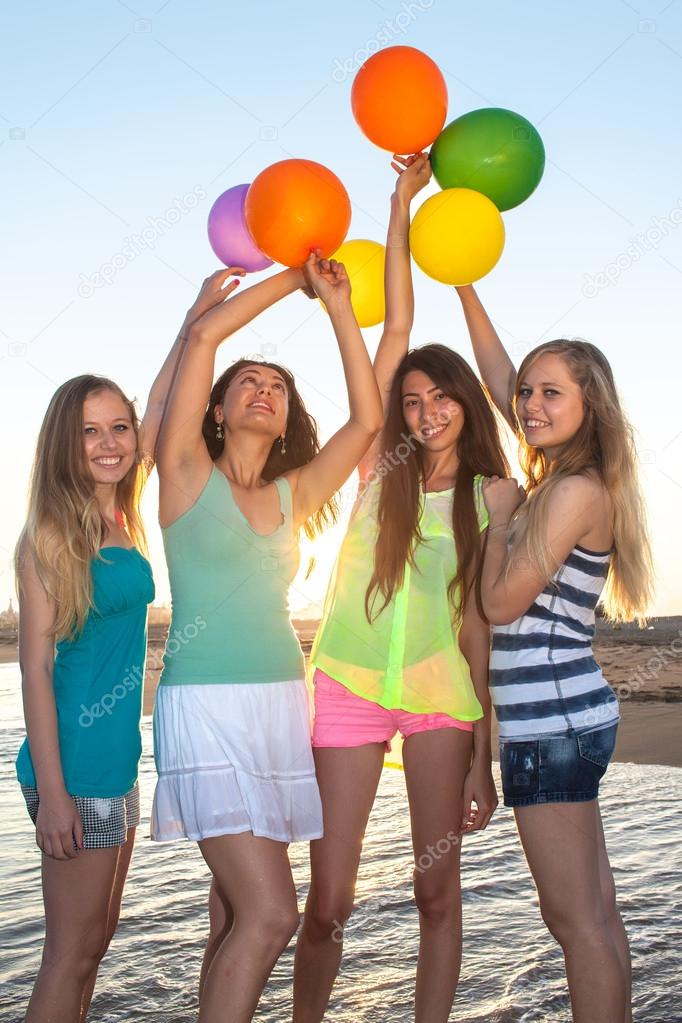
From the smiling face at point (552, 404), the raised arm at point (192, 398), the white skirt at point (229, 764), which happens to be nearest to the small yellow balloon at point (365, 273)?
the raised arm at point (192, 398)

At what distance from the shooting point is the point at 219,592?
8.41 ft

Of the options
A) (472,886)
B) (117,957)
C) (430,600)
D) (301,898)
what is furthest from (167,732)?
(472,886)

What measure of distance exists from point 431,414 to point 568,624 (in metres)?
0.83

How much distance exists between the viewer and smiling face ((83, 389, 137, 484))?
2.68 m

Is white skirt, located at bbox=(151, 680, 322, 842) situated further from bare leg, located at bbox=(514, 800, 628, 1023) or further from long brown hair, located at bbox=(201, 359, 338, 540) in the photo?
long brown hair, located at bbox=(201, 359, 338, 540)

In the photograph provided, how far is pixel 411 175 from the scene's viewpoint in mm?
3326

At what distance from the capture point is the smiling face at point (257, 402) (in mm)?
2871

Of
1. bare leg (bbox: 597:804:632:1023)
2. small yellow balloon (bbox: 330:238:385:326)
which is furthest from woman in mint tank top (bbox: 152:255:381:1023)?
bare leg (bbox: 597:804:632:1023)

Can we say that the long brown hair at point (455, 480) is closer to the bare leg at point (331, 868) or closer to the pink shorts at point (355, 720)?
the pink shorts at point (355, 720)

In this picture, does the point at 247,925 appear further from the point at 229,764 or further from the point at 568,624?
the point at 568,624

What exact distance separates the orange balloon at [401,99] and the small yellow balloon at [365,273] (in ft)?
1.20

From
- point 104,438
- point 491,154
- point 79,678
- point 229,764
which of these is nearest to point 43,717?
point 79,678

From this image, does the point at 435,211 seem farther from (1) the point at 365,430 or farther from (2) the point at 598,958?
(2) the point at 598,958

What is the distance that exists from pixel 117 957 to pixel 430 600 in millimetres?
2002
